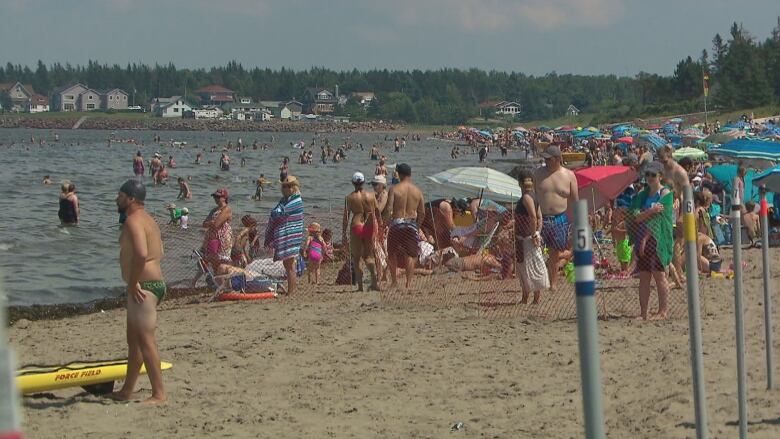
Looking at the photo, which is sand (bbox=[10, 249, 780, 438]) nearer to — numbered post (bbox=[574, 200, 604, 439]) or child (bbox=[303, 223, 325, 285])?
numbered post (bbox=[574, 200, 604, 439])

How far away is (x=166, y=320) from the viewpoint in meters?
11.2

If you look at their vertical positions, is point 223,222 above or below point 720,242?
above

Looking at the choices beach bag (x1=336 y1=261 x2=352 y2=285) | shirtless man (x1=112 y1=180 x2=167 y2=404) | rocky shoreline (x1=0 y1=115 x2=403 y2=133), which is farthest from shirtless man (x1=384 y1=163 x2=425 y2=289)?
rocky shoreline (x1=0 y1=115 x2=403 y2=133)

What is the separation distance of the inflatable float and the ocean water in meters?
2.77

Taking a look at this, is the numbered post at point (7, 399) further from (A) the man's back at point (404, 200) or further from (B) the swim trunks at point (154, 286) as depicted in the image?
(A) the man's back at point (404, 200)

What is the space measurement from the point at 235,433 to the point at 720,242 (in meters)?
11.4

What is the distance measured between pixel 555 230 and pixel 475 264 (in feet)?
10.3

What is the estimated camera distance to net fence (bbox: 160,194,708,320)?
33.4ft

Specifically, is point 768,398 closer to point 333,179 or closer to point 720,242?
point 720,242

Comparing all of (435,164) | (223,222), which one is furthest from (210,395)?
(435,164)

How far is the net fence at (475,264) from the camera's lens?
10180mm

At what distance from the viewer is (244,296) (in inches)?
488

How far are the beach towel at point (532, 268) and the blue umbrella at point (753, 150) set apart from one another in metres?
11.1

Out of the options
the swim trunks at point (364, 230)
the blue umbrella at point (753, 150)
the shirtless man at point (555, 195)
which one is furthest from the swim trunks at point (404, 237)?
the blue umbrella at point (753, 150)
